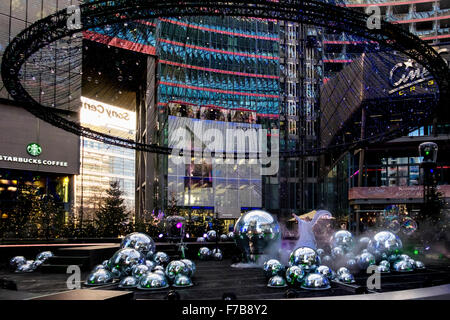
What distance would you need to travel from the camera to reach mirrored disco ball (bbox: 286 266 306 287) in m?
10.4

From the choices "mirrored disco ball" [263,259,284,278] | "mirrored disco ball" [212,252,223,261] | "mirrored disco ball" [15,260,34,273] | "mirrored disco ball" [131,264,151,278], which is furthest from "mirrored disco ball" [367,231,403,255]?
"mirrored disco ball" [15,260,34,273]

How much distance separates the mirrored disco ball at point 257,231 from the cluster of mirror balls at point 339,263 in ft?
6.13

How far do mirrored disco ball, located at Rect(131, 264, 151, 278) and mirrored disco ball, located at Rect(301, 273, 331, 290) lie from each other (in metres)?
4.11

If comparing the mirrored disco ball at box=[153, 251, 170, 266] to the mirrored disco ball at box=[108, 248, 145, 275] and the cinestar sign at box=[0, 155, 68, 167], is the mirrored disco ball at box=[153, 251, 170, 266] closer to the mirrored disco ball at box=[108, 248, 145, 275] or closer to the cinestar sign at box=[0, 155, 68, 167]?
the mirrored disco ball at box=[108, 248, 145, 275]

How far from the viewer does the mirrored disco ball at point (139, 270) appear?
11.2 m

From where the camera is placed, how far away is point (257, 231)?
49.2ft

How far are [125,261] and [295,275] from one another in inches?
185

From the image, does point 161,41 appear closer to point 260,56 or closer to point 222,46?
point 222,46

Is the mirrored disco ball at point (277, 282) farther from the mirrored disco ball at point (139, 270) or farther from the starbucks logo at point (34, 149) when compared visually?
the starbucks logo at point (34, 149)

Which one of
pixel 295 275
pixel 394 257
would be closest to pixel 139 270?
pixel 295 275

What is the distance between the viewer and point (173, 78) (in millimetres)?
59812

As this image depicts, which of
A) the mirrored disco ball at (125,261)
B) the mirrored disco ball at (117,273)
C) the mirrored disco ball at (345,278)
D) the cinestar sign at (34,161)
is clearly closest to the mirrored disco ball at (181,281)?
the mirrored disco ball at (125,261)

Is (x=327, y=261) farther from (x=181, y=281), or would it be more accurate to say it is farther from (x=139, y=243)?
(x=139, y=243)
